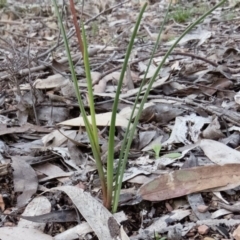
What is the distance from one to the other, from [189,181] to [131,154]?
0.22 metres

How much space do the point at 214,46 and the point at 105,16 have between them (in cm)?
135

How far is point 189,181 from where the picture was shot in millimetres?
1048

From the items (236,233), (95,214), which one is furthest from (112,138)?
(236,233)

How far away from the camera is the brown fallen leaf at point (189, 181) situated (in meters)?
Result: 1.02

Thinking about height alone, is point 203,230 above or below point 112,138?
below

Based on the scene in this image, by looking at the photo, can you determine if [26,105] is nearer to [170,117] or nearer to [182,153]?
[170,117]

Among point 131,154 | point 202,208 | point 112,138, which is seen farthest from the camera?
point 131,154

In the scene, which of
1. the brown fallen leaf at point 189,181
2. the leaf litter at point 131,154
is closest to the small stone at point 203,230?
the leaf litter at point 131,154

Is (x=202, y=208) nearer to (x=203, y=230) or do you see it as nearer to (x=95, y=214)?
(x=203, y=230)

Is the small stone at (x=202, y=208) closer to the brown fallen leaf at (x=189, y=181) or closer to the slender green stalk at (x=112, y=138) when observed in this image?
the brown fallen leaf at (x=189, y=181)

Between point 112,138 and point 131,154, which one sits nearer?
point 112,138

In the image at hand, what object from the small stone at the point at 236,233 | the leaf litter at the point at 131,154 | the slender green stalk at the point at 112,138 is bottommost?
the leaf litter at the point at 131,154

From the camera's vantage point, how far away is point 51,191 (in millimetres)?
1079

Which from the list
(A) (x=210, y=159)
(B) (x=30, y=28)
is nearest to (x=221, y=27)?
(B) (x=30, y=28)
